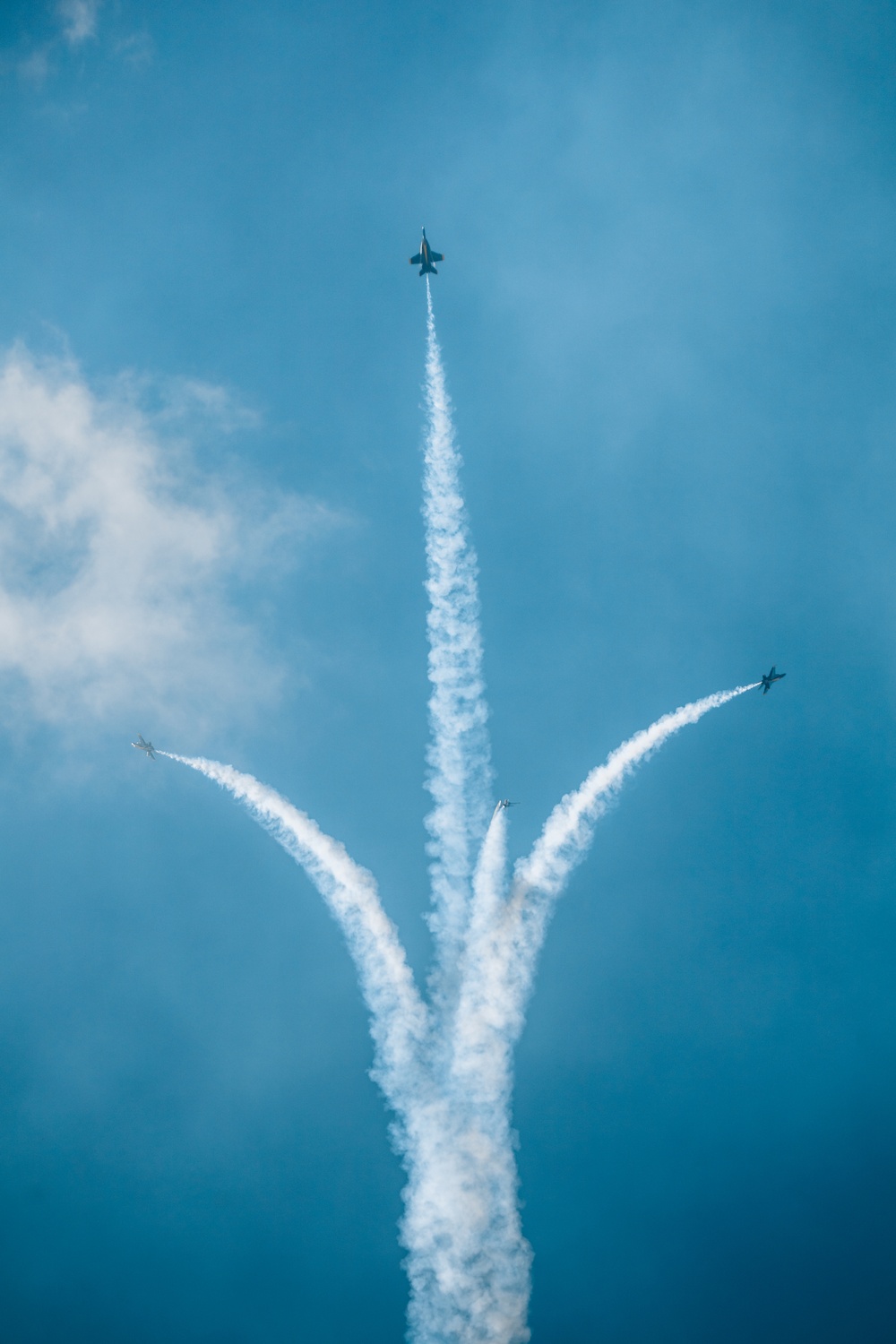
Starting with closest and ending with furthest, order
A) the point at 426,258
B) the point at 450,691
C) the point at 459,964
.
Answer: the point at 459,964, the point at 450,691, the point at 426,258

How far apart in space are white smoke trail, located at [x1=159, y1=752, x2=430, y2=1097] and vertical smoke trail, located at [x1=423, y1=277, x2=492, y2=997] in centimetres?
288

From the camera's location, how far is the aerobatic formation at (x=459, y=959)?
144 feet

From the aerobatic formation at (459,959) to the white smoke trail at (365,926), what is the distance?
89mm

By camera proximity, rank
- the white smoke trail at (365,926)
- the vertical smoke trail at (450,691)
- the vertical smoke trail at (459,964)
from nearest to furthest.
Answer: the vertical smoke trail at (459,964), the white smoke trail at (365,926), the vertical smoke trail at (450,691)

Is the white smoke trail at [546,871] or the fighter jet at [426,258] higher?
the fighter jet at [426,258]

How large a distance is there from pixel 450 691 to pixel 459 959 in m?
19.2

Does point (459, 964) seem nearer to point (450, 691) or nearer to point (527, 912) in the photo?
point (527, 912)

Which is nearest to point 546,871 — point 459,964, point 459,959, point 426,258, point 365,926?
point 459,959

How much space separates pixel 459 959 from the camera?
47438 millimetres

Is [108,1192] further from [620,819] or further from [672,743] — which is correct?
[672,743]

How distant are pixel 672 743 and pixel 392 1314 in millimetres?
52395

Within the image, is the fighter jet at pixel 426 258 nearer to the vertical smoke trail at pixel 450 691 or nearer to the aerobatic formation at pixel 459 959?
the vertical smoke trail at pixel 450 691

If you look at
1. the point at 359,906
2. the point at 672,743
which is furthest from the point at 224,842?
the point at 672,743

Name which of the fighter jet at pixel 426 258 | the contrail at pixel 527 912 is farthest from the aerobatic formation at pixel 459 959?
the fighter jet at pixel 426 258
